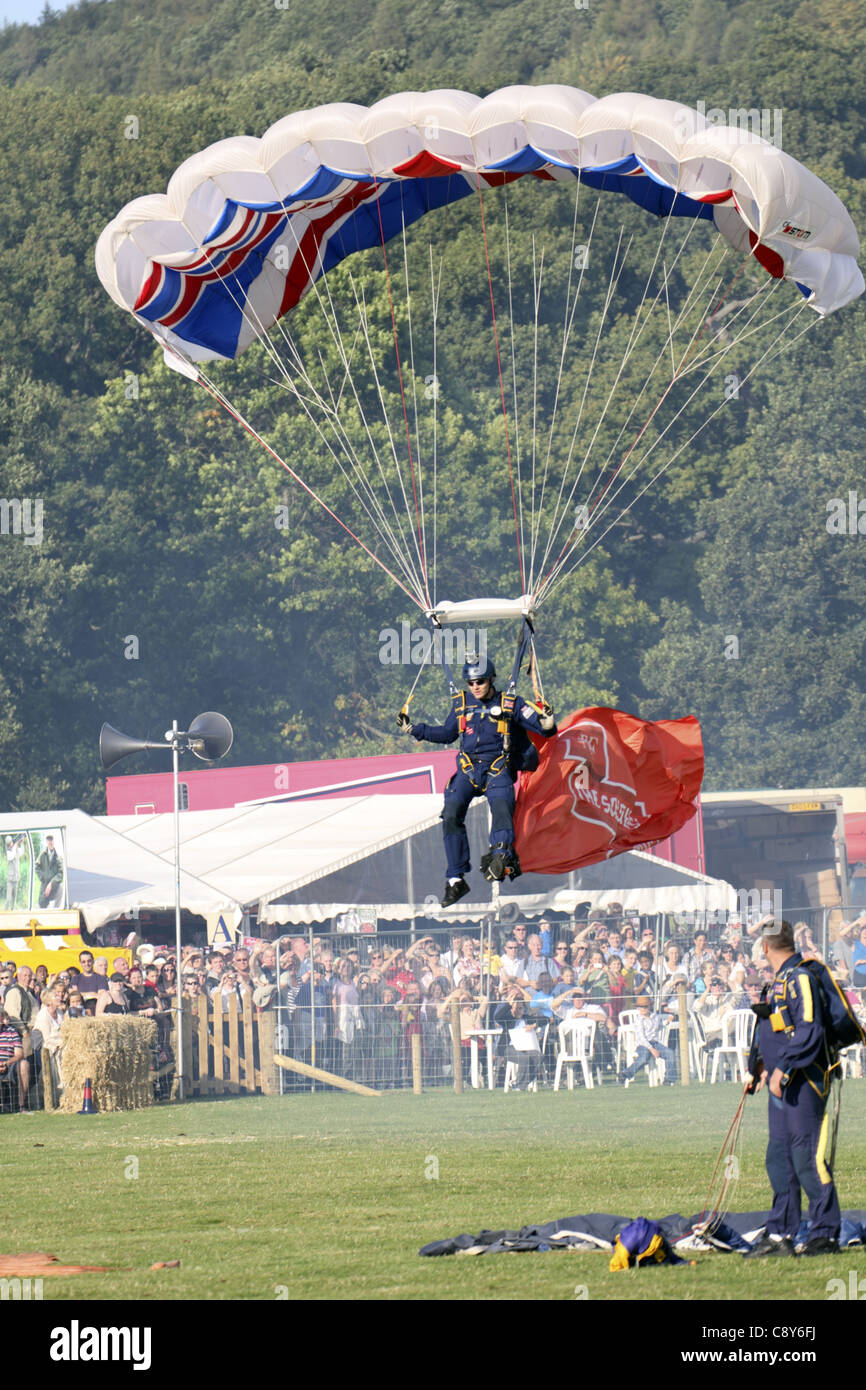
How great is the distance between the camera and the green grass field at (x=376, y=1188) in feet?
27.8

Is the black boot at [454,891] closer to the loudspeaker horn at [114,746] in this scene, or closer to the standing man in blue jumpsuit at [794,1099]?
the standing man in blue jumpsuit at [794,1099]

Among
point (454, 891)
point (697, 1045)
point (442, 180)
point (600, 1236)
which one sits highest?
point (442, 180)

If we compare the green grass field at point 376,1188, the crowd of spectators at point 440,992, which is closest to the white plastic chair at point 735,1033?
the crowd of spectators at point 440,992

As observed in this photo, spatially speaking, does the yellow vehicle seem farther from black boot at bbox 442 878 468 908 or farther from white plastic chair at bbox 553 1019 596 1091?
black boot at bbox 442 878 468 908

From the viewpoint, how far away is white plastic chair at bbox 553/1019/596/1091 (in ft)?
57.8

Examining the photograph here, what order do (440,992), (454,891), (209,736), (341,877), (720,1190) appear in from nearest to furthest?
1. (720,1190)
2. (454,891)
3. (440,992)
4. (209,736)
5. (341,877)

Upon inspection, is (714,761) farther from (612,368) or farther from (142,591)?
(142,591)

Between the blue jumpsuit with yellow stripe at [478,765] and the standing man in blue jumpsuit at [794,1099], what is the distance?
8.76 ft

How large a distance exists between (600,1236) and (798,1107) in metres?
1.21

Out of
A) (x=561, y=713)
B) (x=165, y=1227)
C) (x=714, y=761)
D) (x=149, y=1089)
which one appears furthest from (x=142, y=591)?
(x=165, y=1227)

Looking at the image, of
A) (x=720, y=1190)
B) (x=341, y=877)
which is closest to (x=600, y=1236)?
(x=720, y=1190)

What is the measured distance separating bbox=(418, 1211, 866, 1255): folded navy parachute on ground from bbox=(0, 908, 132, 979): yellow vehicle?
1090 cm

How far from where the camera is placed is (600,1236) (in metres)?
9.34

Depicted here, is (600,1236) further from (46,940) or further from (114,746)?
(114,746)
